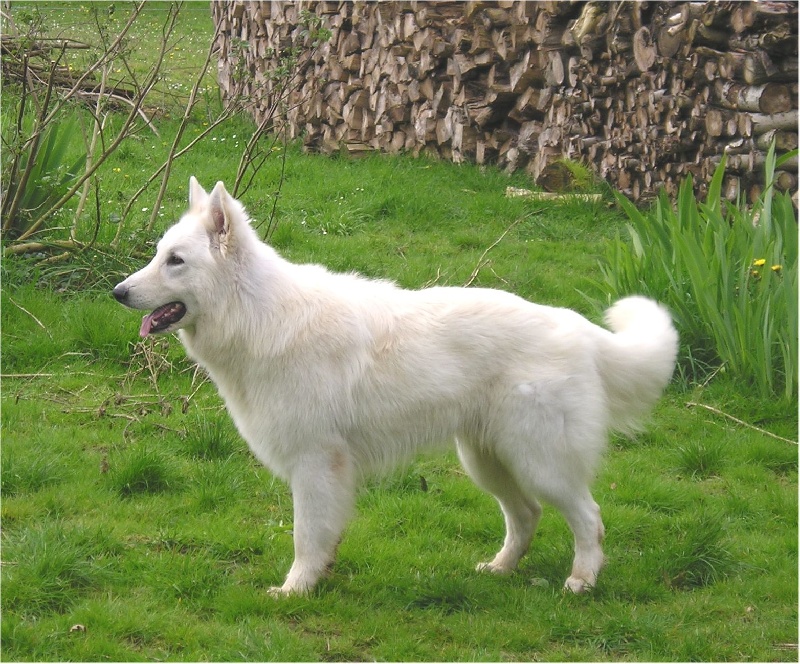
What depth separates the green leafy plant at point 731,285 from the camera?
5.79m

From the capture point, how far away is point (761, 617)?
162 inches

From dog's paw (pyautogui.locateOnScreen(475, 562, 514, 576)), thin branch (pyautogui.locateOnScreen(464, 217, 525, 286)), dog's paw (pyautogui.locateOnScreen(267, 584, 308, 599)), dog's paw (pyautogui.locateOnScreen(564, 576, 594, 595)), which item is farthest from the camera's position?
thin branch (pyautogui.locateOnScreen(464, 217, 525, 286))

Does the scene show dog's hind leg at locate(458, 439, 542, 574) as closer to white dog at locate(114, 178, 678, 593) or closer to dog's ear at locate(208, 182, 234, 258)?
white dog at locate(114, 178, 678, 593)

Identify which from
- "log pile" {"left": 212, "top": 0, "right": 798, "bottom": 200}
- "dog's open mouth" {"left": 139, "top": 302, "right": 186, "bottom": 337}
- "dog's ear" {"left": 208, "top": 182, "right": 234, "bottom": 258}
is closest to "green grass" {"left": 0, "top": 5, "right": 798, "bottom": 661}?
"dog's open mouth" {"left": 139, "top": 302, "right": 186, "bottom": 337}

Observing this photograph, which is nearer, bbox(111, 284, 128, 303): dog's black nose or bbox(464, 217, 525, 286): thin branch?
bbox(111, 284, 128, 303): dog's black nose

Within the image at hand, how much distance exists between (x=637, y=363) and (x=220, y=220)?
77.9 inches

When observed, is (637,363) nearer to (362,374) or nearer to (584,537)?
(584,537)

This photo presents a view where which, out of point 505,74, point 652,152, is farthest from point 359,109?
point 652,152

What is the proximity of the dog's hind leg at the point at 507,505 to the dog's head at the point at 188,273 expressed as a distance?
138 centimetres

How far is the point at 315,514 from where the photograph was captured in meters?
4.16

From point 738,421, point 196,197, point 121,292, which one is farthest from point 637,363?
point 121,292

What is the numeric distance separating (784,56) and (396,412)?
5231mm

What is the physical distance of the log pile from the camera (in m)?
7.77

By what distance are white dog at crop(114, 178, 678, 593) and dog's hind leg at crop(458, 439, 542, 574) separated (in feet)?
0.71
